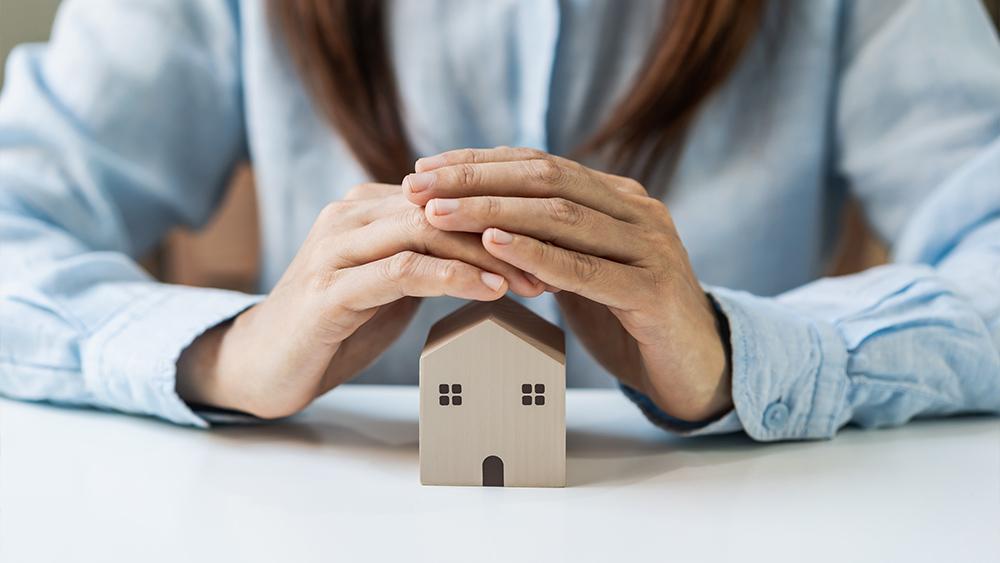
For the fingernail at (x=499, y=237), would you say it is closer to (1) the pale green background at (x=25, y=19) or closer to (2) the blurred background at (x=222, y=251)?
(1) the pale green background at (x=25, y=19)

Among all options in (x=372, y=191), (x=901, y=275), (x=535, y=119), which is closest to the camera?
(x=372, y=191)

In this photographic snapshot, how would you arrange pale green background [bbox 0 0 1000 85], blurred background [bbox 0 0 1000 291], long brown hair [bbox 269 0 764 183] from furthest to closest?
blurred background [bbox 0 0 1000 291] → pale green background [bbox 0 0 1000 85] → long brown hair [bbox 269 0 764 183]

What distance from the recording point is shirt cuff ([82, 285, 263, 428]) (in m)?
0.75

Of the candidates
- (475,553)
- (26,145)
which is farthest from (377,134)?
(475,553)

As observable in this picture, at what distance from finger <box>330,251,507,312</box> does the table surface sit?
0.41ft

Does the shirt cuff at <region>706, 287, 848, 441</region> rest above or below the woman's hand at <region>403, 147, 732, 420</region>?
below

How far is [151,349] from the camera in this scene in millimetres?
759

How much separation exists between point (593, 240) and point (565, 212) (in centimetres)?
3

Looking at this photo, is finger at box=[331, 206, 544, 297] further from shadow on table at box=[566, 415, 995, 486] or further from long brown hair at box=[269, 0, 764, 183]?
long brown hair at box=[269, 0, 764, 183]

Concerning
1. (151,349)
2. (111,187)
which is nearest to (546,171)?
(151,349)

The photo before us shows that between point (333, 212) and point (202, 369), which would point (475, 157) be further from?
point (202, 369)

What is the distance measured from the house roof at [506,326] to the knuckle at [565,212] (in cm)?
8

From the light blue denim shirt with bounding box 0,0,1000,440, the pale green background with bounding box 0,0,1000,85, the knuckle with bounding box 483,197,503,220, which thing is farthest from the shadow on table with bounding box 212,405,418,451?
the pale green background with bounding box 0,0,1000,85

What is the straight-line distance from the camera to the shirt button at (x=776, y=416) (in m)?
0.72
